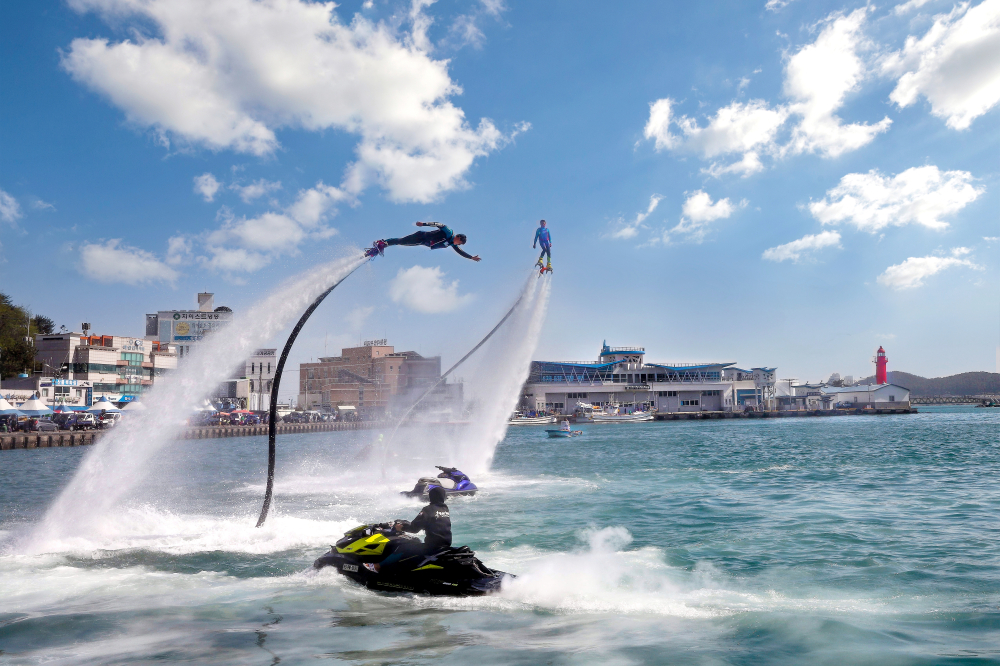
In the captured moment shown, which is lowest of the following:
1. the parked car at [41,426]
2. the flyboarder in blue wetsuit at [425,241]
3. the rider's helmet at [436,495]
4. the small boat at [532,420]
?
the small boat at [532,420]

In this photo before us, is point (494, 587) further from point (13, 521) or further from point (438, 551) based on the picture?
point (13, 521)

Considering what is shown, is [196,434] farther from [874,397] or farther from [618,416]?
[874,397]

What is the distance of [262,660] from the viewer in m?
8.27

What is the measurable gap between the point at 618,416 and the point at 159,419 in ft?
369

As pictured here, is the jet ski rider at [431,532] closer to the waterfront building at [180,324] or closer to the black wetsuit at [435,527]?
the black wetsuit at [435,527]

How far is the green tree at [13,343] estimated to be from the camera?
88875 mm

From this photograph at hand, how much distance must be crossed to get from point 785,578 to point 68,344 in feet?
345

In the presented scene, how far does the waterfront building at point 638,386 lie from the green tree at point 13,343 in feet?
274

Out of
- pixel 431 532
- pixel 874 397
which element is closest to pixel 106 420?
pixel 431 532

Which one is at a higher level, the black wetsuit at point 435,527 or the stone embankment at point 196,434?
the black wetsuit at point 435,527

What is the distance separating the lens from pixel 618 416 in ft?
404

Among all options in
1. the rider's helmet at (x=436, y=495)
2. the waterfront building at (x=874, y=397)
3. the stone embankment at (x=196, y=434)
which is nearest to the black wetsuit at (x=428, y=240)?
the rider's helmet at (x=436, y=495)

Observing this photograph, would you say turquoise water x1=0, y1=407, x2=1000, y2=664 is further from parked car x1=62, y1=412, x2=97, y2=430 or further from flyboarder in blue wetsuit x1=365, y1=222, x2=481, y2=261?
parked car x1=62, y1=412, x2=97, y2=430

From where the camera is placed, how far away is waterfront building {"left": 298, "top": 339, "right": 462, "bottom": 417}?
3247 centimetres
